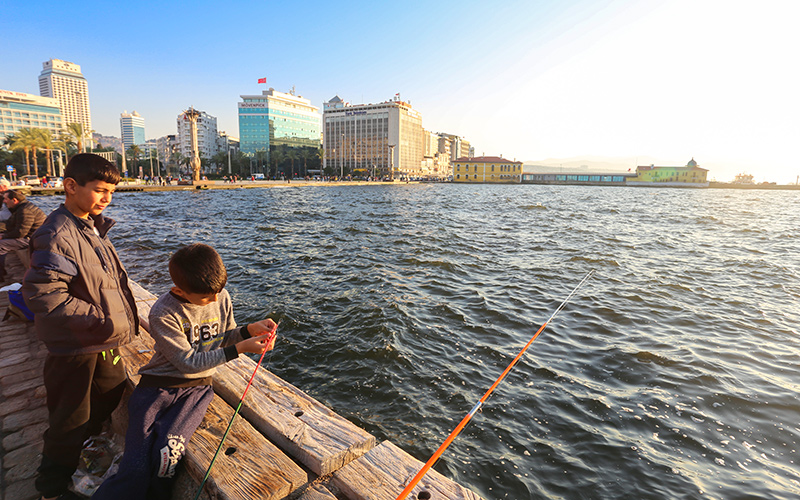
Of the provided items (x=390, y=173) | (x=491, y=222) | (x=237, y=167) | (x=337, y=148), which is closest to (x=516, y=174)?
(x=390, y=173)

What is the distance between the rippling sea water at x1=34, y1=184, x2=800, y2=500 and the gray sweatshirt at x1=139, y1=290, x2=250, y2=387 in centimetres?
299

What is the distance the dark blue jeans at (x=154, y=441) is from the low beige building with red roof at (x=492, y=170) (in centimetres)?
16422

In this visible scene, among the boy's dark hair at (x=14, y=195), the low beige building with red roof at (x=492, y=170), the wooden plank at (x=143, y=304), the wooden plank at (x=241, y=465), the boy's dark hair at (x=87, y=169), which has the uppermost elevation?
the low beige building with red roof at (x=492, y=170)

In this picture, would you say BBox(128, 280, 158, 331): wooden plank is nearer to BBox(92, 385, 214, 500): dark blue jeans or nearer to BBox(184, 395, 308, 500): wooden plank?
BBox(92, 385, 214, 500): dark blue jeans

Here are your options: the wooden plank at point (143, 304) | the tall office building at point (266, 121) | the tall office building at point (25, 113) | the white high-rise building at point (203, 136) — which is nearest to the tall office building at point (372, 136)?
the tall office building at point (266, 121)

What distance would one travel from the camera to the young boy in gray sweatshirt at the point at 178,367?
2465 millimetres

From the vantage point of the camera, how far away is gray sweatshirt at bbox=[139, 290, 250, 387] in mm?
2715

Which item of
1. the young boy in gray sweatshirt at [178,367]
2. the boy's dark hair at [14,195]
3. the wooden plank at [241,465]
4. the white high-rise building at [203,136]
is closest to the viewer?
the wooden plank at [241,465]

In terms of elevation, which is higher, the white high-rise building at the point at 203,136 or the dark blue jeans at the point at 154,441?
the white high-rise building at the point at 203,136

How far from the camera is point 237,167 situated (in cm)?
13975

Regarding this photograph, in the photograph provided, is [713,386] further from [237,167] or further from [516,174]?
[516,174]

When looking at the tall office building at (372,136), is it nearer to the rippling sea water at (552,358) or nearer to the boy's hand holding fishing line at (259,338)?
the rippling sea water at (552,358)

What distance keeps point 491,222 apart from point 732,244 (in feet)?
47.6

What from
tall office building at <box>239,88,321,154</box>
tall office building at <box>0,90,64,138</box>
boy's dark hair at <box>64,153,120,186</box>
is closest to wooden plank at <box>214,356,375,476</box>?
boy's dark hair at <box>64,153,120,186</box>
